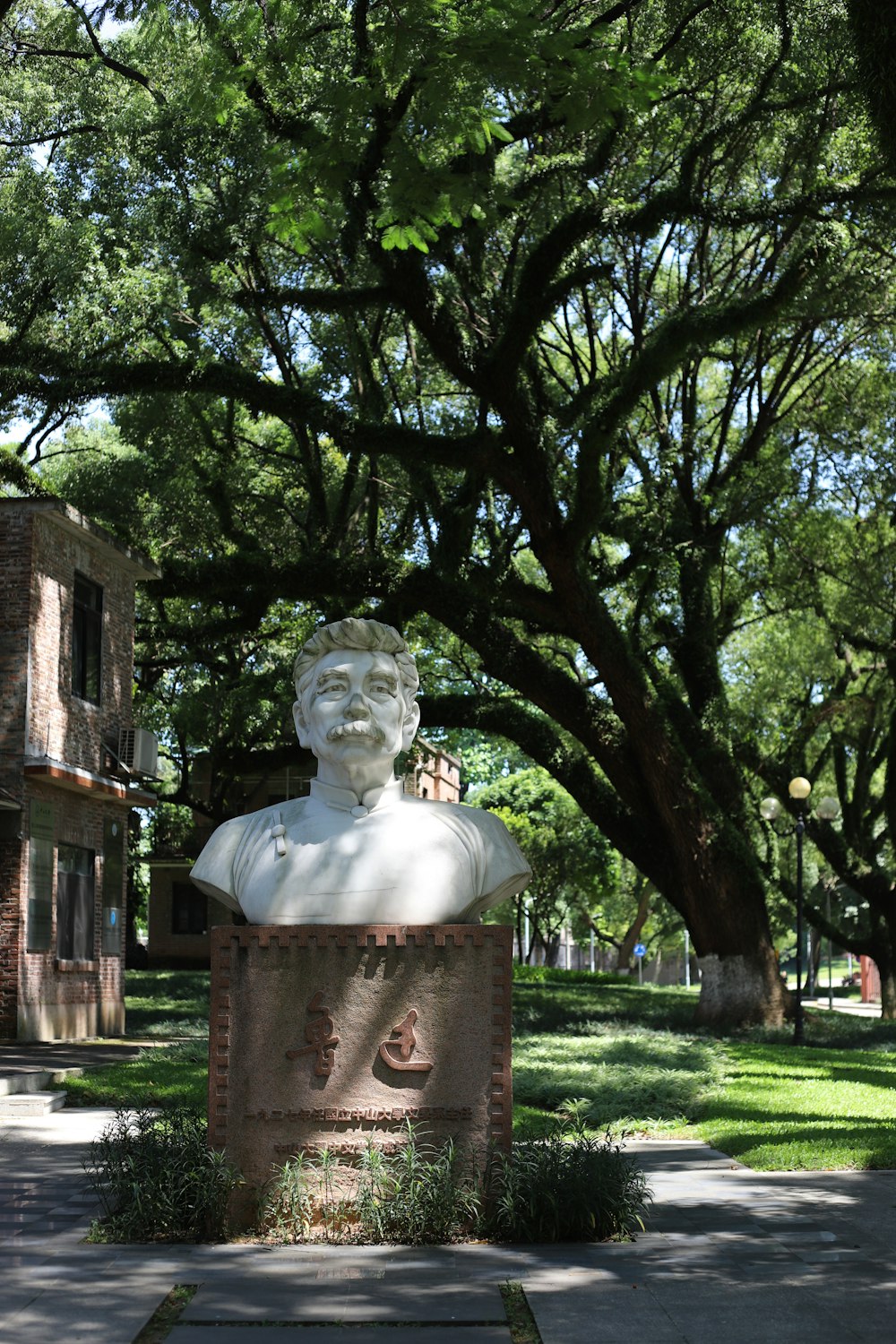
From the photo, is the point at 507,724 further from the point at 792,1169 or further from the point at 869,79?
the point at 869,79

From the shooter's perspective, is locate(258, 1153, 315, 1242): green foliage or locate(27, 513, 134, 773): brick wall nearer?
locate(258, 1153, 315, 1242): green foliage

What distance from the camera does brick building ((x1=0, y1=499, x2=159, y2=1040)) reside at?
62.3 feet

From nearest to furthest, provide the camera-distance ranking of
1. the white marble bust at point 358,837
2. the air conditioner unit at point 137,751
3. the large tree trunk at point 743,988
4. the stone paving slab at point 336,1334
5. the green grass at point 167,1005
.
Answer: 1. the stone paving slab at point 336,1334
2. the white marble bust at point 358,837
3. the large tree trunk at point 743,988
4. the green grass at point 167,1005
5. the air conditioner unit at point 137,751

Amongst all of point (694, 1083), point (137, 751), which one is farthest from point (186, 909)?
point (694, 1083)

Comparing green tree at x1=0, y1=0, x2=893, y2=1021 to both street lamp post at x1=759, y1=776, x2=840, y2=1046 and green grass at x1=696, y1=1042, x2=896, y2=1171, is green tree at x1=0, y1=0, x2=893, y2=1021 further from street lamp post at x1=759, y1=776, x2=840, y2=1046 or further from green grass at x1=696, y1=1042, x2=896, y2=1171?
green grass at x1=696, y1=1042, x2=896, y2=1171

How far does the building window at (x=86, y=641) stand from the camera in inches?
826

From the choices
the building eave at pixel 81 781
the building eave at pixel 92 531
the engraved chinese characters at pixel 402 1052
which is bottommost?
the engraved chinese characters at pixel 402 1052

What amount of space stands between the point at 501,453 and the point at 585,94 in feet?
24.1

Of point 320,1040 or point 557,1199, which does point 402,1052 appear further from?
point 557,1199

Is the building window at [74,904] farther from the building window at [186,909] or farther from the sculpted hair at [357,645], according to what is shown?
the building window at [186,909]

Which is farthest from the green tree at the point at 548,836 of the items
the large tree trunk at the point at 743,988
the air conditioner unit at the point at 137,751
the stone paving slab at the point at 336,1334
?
the stone paving slab at the point at 336,1334

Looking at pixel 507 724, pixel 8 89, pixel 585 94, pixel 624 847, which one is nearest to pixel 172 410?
pixel 8 89

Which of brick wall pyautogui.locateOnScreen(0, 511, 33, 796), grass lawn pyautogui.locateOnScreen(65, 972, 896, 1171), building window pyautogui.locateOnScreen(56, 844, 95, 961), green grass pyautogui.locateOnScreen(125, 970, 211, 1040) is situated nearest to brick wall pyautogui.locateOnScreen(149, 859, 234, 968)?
green grass pyautogui.locateOnScreen(125, 970, 211, 1040)

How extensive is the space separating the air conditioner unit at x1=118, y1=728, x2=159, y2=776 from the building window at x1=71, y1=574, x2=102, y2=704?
73cm
